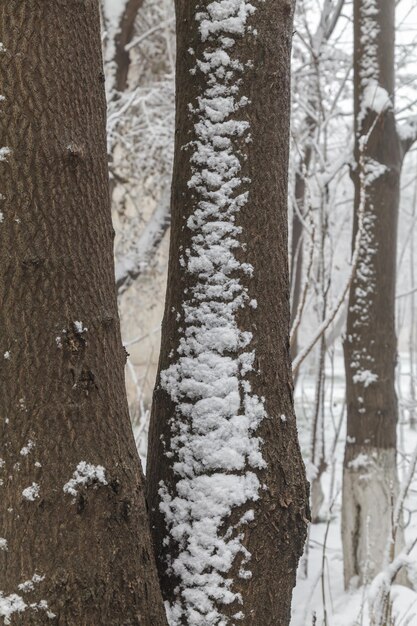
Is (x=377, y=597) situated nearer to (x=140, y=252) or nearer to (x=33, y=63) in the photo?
(x=33, y=63)

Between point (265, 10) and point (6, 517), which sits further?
point (265, 10)

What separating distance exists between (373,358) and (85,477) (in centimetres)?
330

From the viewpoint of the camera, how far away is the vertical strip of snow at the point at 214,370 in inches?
53.4

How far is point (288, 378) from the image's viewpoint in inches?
58.5

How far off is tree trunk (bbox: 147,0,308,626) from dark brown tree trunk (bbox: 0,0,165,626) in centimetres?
17

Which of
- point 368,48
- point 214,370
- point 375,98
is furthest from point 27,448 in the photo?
point 368,48

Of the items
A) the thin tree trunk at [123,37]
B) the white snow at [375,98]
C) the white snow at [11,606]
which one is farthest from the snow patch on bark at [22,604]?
the thin tree trunk at [123,37]

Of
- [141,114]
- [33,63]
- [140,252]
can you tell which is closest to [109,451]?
[33,63]

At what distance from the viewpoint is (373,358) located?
164 inches

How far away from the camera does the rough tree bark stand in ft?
13.5

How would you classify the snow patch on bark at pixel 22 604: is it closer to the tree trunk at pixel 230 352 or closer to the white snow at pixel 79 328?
the tree trunk at pixel 230 352

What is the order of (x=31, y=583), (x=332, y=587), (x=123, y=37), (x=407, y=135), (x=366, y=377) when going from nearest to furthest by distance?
(x=31, y=583)
(x=366, y=377)
(x=407, y=135)
(x=332, y=587)
(x=123, y=37)

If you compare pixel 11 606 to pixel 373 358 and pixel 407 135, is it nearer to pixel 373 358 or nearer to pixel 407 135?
pixel 373 358

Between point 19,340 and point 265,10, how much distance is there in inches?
38.7
